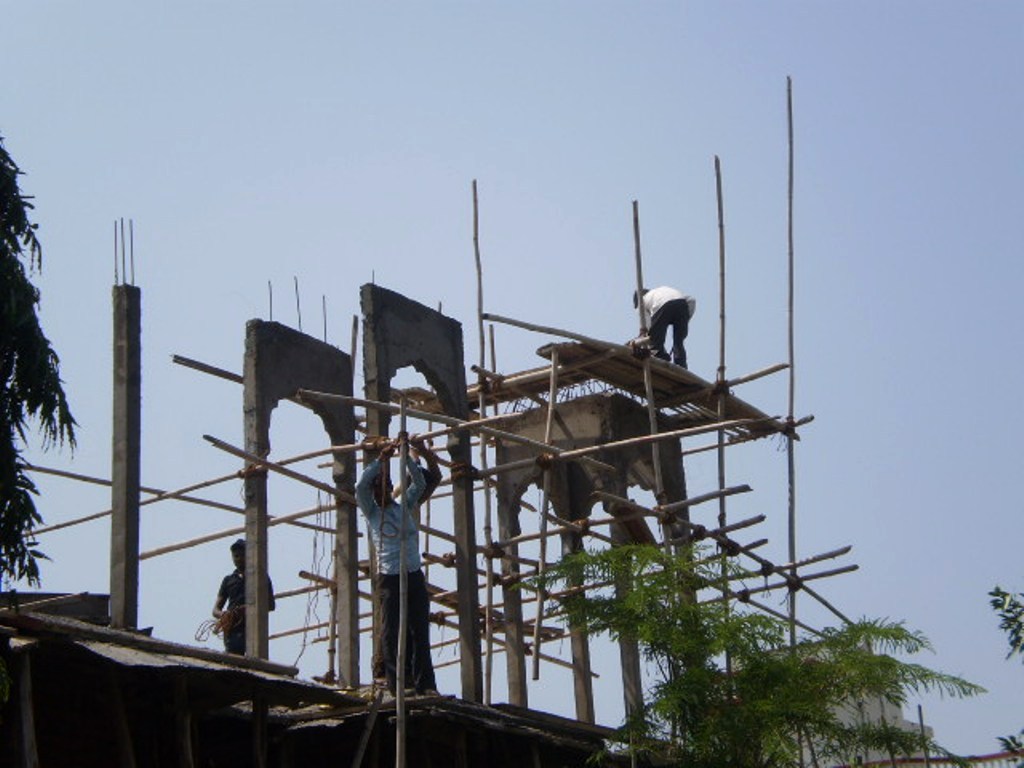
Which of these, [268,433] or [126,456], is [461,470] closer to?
[268,433]

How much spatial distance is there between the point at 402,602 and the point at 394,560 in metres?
0.84

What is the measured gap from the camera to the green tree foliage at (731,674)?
44.5 feet

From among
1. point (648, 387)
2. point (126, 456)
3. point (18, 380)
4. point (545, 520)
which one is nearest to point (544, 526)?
point (545, 520)

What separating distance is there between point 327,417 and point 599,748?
335 centimetres

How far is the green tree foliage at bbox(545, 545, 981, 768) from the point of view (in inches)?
535

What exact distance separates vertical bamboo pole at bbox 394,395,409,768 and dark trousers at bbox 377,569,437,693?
6cm

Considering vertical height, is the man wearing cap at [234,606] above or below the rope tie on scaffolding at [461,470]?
below

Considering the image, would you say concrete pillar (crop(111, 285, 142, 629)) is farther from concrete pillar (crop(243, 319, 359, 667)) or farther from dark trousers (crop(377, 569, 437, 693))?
dark trousers (crop(377, 569, 437, 693))

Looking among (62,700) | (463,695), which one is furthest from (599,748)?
(62,700)

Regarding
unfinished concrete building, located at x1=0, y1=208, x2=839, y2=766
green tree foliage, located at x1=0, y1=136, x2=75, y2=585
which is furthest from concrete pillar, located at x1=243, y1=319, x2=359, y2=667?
green tree foliage, located at x1=0, y1=136, x2=75, y2=585

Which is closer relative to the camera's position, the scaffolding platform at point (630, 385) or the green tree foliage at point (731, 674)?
the green tree foliage at point (731, 674)

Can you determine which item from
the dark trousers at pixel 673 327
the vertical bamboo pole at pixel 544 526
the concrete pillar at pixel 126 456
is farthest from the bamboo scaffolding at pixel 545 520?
the concrete pillar at pixel 126 456

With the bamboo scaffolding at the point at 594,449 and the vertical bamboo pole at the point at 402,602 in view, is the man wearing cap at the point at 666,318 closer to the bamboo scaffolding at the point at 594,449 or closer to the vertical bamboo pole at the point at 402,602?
the bamboo scaffolding at the point at 594,449

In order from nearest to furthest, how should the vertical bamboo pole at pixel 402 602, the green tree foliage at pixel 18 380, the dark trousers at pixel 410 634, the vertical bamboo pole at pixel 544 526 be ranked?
the green tree foliage at pixel 18 380 → the vertical bamboo pole at pixel 402 602 → the dark trousers at pixel 410 634 → the vertical bamboo pole at pixel 544 526
